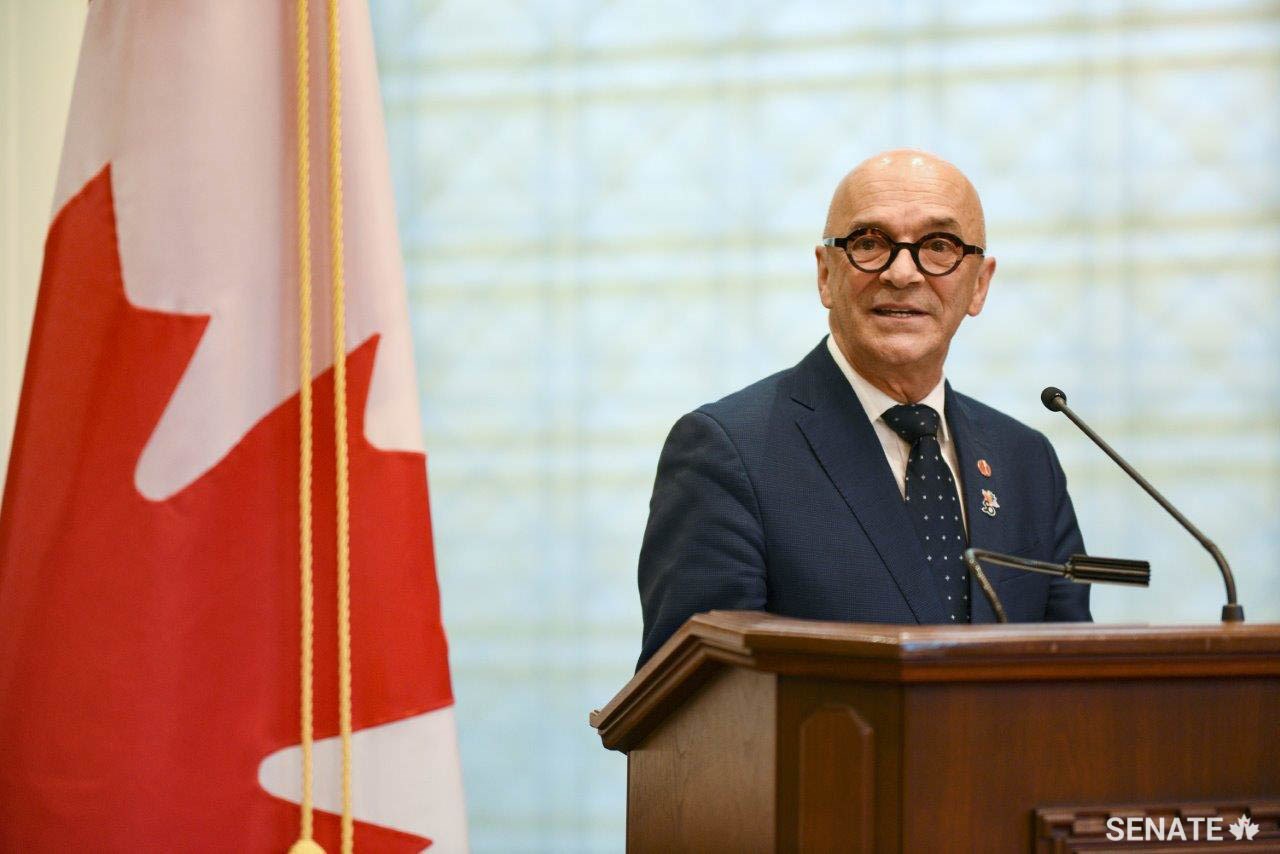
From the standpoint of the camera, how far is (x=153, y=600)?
42.0 inches

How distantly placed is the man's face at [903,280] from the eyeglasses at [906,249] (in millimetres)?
10

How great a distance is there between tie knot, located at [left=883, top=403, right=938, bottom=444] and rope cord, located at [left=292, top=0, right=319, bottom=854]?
4.15ft

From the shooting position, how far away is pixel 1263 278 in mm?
3607

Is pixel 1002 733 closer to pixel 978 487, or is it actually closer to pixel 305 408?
pixel 305 408

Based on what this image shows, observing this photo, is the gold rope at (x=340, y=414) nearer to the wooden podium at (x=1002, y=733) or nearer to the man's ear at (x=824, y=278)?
the wooden podium at (x=1002, y=733)

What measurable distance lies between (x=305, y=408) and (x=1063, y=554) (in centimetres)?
161

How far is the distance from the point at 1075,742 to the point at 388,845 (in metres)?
0.63

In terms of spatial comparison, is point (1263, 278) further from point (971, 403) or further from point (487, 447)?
point (487, 447)

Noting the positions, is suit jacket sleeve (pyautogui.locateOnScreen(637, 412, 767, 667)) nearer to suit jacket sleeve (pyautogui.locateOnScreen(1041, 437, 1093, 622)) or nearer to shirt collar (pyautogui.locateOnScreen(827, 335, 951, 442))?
shirt collar (pyautogui.locateOnScreen(827, 335, 951, 442))

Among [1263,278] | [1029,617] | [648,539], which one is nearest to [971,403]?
[1029,617]

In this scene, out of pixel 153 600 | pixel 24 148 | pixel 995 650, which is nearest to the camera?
pixel 153 600

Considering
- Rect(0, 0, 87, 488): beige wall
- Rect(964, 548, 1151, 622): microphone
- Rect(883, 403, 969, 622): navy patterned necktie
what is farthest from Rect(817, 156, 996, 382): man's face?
Rect(0, 0, 87, 488): beige wall

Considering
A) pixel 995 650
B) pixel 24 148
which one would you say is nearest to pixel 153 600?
pixel 995 650

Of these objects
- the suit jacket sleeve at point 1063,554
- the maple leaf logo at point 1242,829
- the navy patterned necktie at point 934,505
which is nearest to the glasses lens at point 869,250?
the navy patterned necktie at point 934,505
